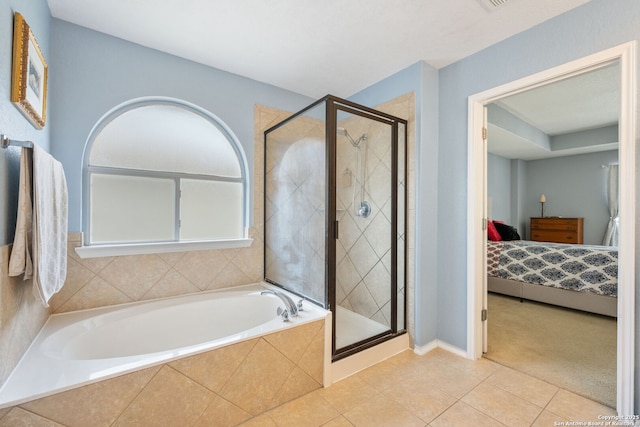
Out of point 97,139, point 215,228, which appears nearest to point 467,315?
point 215,228

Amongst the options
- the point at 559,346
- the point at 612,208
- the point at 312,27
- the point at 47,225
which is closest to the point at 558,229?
the point at 612,208

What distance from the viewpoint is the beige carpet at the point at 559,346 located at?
181 cm

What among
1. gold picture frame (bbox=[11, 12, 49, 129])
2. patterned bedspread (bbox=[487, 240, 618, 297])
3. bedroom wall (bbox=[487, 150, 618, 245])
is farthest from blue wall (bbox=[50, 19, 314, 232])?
bedroom wall (bbox=[487, 150, 618, 245])

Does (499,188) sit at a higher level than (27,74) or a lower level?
lower

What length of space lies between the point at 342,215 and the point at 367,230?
16.2 inches

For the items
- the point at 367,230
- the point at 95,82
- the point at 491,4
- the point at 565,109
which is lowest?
the point at 367,230

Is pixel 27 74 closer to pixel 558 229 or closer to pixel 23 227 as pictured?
pixel 23 227

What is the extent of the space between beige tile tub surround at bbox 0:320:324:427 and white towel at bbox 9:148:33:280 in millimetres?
529

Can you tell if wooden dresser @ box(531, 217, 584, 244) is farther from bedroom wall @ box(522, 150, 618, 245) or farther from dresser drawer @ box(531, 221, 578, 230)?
bedroom wall @ box(522, 150, 618, 245)

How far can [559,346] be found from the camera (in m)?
2.28

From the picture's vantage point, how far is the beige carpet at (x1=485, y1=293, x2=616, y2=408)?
71.1 inches

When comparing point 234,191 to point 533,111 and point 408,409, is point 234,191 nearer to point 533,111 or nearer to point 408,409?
point 408,409

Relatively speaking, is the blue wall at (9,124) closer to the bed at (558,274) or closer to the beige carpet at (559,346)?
the beige carpet at (559,346)

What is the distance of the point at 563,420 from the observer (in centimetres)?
147
